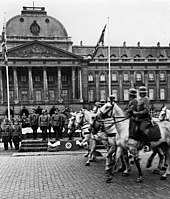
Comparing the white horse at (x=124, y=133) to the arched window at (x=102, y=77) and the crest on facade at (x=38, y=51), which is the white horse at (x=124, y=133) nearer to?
the crest on facade at (x=38, y=51)

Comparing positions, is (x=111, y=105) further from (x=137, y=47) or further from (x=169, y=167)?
(x=137, y=47)

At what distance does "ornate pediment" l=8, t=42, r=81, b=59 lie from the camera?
62731 mm

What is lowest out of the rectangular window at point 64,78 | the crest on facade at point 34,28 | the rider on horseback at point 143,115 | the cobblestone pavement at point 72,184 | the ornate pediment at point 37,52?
the cobblestone pavement at point 72,184

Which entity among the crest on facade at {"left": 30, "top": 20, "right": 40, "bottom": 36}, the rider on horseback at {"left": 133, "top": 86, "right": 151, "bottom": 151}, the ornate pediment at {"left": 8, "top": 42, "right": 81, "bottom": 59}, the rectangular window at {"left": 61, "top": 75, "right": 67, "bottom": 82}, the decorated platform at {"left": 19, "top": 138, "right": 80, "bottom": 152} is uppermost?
the crest on facade at {"left": 30, "top": 20, "right": 40, "bottom": 36}

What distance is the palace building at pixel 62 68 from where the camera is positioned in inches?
2499

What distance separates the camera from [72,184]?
32.4 ft

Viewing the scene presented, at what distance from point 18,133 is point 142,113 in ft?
43.0

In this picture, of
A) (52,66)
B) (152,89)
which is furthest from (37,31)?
(152,89)

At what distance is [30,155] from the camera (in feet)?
59.1

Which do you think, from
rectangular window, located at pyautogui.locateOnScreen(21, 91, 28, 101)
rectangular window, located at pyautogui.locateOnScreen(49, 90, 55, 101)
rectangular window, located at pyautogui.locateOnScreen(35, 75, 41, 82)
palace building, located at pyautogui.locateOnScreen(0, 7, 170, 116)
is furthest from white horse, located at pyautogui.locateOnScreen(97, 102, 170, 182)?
rectangular window, located at pyautogui.locateOnScreen(35, 75, 41, 82)

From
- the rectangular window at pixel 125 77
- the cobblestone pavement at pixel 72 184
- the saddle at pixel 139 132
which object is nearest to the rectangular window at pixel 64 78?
the rectangular window at pixel 125 77

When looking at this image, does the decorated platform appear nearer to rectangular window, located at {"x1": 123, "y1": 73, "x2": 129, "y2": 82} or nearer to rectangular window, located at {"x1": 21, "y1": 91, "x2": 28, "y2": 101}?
rectangular window, located at {"x1": 21, "y1": 91, "x2": 28, "y2": 101}

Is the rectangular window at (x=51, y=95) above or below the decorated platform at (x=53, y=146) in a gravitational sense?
above

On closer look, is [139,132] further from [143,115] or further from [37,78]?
[37,78]
